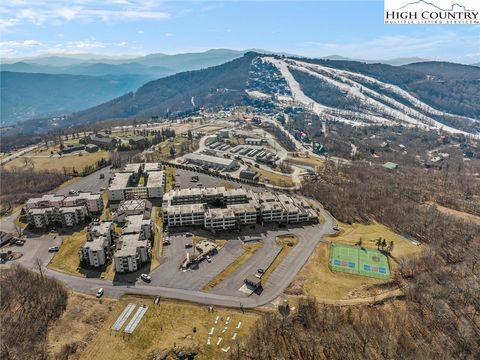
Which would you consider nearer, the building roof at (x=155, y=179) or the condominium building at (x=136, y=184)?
the condominium building at (x=136, y=184)

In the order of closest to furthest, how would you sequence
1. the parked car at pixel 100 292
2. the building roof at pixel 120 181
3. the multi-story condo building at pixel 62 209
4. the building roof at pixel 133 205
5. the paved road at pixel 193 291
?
the paved road at pixel 193 291
the parked car at pixel 100 292
the multi-story condo building at pixel 62 209
the building roof at pixel 133 205
the building roof at pixel 120 181

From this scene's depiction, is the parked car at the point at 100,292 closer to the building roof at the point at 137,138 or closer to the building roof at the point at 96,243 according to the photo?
the building roof at the point at 96,243

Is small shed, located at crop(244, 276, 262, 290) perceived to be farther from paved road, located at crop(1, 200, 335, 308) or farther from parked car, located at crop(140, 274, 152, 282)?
parked car, located at crop(140, 274, 152, 282)

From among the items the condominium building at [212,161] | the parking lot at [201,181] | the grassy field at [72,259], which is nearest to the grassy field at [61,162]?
the condominium building at [212,161]

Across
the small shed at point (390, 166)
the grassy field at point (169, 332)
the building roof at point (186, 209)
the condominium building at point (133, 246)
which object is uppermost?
the building roof at point (186, 209)

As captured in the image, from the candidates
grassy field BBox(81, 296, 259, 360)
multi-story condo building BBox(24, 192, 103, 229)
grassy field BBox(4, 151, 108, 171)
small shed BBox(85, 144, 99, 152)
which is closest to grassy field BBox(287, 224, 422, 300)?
grassy field BBox(81, 296, 259, 360)

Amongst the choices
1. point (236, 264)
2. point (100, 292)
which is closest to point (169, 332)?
point (100, 292)

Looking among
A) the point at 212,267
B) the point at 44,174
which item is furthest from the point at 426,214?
the point at 44,174
